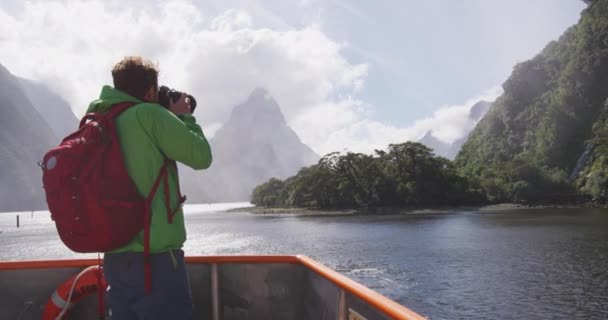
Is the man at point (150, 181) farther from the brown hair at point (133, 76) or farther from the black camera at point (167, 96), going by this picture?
the black camera at point (167, 96)

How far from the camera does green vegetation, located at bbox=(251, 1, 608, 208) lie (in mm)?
125250

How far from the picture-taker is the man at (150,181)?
102 inches

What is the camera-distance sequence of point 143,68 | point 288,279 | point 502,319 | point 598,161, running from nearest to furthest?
point 143,68
point 288,279
point 502,319
point 598,161

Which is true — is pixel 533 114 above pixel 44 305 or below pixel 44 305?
above

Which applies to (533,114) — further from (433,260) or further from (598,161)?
(433,260)

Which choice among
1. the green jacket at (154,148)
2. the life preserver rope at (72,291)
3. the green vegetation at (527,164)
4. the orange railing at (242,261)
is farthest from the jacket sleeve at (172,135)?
the green vegetation at (527,164)

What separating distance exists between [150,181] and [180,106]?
55 cm

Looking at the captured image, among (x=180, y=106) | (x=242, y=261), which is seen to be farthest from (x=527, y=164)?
(x=180, y=106)

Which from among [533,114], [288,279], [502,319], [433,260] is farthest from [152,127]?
[533,114]

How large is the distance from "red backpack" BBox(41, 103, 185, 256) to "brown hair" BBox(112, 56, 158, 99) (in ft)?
0.99

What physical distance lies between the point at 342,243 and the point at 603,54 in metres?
139

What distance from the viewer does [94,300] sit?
469cm

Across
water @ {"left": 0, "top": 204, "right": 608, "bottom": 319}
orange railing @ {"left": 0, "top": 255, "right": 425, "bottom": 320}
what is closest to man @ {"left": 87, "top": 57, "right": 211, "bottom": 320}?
orange railing @ {"left": 0, "top": 255, "right": 425, "bottom": 320}

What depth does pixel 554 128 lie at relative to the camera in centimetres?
14850
